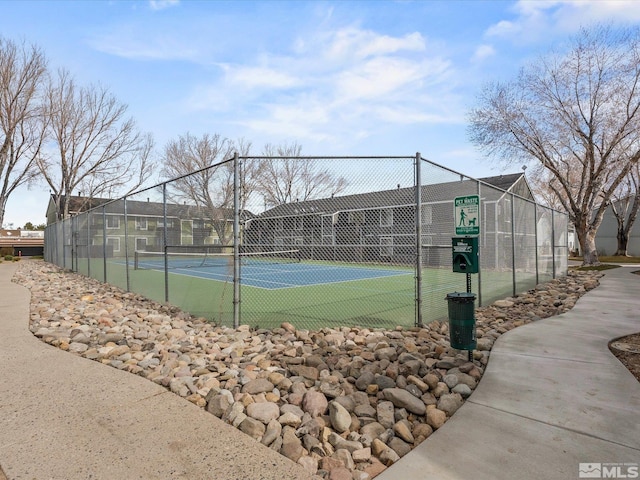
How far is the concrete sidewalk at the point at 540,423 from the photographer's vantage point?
7.95ft

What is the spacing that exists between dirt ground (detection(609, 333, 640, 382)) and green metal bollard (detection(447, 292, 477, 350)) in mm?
1674

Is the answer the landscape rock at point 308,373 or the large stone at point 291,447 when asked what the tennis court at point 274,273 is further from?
the large stone at point 291,447

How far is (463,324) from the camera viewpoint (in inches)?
166

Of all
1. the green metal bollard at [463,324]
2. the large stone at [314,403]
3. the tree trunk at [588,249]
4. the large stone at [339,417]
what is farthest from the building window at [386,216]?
the tree trunk at [588,249]

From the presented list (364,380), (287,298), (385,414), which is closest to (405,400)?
(385,414)

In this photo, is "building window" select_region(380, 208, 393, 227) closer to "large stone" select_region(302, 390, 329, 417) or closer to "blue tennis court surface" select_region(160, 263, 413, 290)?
"blue tennis court surface" select_region(160, 263, 413, 290)

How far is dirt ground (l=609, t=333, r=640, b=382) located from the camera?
421 cm

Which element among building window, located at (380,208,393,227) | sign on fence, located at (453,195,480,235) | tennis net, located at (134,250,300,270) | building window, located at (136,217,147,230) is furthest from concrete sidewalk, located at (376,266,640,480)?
building window, located at (136,217,147,230)

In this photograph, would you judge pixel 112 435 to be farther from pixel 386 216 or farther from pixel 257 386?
pixel 386 216

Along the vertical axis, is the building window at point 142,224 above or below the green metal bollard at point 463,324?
above

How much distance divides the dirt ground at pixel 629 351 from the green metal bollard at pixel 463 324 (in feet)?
5.49

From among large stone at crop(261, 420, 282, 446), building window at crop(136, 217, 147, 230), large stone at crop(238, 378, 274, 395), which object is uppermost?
building window at crop(136, 217, 147, 230)

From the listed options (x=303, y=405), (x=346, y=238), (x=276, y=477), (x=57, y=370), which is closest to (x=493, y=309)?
(x=346, y=238)

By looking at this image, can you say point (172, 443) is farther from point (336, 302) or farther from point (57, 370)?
point (336, 302)
